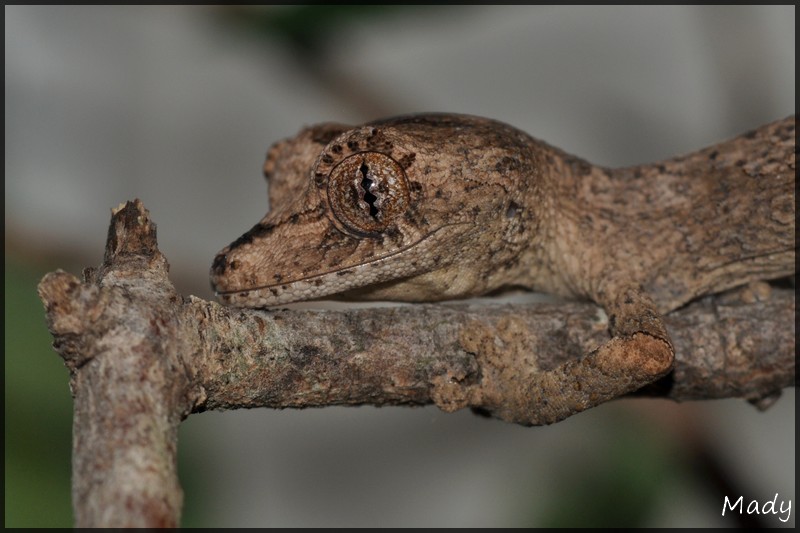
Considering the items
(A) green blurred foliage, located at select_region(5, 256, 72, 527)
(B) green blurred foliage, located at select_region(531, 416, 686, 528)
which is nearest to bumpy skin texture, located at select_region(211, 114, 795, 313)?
(A) green blurred foliage, located at select_region(5, 256, 72, 527)

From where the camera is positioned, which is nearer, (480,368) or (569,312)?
(480,368)

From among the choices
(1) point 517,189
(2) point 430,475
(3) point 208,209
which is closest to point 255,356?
(1) point 517,189

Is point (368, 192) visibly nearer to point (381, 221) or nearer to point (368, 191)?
point (368, 191)

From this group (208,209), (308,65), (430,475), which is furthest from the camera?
(208,209)

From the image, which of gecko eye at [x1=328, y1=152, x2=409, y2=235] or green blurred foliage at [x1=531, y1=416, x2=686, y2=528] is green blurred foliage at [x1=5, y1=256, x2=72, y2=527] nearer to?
gecko eye at [x1=328, y1=152, x2=409, y2=235]

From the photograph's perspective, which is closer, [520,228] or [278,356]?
[278,356]

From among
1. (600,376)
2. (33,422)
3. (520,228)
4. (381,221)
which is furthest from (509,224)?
(33,422)

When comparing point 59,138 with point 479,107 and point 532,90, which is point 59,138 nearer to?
point 479,107
